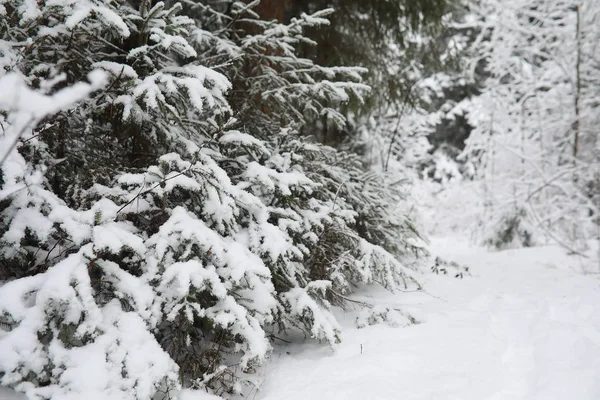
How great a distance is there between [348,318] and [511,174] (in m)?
6.44

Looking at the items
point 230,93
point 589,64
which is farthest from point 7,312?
point 589,64

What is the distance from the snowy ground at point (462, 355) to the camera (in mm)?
2137

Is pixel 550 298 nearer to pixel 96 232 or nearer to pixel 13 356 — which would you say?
pixel 96 232

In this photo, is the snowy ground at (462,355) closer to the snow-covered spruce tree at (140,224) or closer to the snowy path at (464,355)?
the snowy path at (464,355)

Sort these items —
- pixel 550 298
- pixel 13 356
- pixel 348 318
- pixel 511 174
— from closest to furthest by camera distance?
1. pixel 13 356
2. pixel 348 318
3. pixel 550 298
4. pixel 511 174

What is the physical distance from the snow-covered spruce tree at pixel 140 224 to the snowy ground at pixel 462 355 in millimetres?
285

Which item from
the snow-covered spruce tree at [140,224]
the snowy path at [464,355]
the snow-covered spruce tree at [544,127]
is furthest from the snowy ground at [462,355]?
the snow-covered spruce tree at [544,127]

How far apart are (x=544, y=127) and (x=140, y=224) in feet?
24.5

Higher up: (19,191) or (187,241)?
(19,191)

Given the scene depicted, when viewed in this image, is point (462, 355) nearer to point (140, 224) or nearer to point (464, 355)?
point (464, 355)

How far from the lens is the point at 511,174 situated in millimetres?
8078

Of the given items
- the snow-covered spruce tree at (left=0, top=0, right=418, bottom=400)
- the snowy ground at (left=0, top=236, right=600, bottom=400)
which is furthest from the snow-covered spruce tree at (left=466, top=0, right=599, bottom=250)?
the snow-covered spruce tree at (left=0, top=0, right=418, bottom=400)

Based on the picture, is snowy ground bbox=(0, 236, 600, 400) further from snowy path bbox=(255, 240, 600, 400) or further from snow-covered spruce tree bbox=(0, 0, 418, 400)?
snow-covered spruce tree bbox=(0, 0, 418, 400)

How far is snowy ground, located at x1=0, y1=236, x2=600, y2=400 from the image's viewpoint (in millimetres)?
2137
